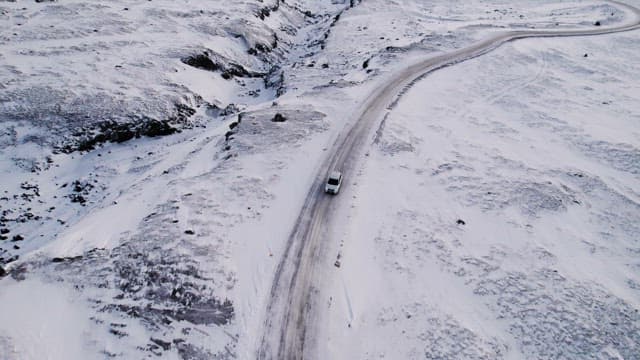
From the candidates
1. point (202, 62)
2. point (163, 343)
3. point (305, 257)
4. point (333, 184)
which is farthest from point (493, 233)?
point (202, 62)

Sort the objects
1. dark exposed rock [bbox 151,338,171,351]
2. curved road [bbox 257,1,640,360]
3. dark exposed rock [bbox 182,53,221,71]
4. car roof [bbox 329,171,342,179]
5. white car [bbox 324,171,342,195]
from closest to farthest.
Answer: dark exposed rock [bbox 151,338,171,351], curved road [bbox 257,1,640,360], white car [bbox 324,171,342,195], car roof [bbox 329,171,342,179], dark exposed rock [bbox 182,53,221,71]

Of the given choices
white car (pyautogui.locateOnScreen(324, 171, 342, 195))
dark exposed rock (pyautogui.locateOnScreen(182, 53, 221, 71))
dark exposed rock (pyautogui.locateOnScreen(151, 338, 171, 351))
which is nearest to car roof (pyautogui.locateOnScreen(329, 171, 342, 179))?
white car (pyautogui.locateOnScreen(324, 171, 342, 195))

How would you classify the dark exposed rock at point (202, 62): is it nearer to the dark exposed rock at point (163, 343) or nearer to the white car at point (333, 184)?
the white car at point (333, 184)

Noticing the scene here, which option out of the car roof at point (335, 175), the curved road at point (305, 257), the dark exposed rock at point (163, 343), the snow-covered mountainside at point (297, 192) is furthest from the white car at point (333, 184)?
the dark exposed rock at point (163, 343)

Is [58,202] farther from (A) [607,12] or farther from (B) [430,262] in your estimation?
(A) [607,12]

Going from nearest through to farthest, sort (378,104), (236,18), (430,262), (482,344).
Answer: (482,344)
(430,262)
(378,104)
(236,18)

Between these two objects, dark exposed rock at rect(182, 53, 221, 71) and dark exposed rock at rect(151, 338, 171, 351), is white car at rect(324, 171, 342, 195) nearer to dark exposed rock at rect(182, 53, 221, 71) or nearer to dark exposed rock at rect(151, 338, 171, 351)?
dark exposed rock at rect(151, 338, 171, 351)

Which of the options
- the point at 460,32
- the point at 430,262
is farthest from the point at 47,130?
the point at 460,32
